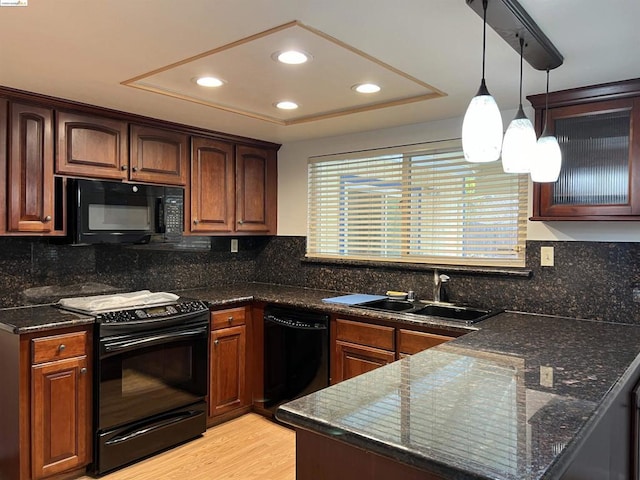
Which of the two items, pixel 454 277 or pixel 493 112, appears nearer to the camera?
pixel 493 112

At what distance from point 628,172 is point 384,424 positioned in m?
1.92

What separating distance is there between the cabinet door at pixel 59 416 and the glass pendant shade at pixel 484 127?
7.49 ft

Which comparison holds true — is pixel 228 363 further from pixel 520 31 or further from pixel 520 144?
pixel 520 31

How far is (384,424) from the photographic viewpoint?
118cm

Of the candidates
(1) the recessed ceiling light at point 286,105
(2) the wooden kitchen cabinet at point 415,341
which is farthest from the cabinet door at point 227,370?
(1) the recessed ceiling light at point 286,105

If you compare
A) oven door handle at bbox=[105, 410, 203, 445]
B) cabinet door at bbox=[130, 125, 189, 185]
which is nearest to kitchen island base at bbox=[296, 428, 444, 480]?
oven door handle at bbox=[105, 410, 203, 445]

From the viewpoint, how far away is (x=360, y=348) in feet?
9.64

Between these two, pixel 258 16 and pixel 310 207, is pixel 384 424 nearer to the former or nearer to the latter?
pixel 258 16

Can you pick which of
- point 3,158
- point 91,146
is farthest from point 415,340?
point 3,158

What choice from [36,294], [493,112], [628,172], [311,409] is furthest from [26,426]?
[628,172]

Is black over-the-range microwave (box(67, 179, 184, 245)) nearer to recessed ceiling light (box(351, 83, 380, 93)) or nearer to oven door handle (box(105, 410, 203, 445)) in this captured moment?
oven door handle (box(105, 410, 203, 445))

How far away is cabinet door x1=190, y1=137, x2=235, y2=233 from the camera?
350 centimetres

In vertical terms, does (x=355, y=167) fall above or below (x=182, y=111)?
below

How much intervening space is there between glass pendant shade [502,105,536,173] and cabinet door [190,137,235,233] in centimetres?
243
